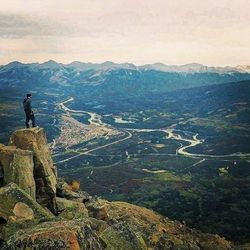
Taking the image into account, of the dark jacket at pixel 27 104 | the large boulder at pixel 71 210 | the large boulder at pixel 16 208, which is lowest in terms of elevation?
the large boulder at pixel 71 210

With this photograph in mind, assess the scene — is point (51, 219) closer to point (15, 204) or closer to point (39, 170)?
point (15, 204)

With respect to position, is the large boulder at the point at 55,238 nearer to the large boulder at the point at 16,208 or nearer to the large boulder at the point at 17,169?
the large boulder at the point at 16,208

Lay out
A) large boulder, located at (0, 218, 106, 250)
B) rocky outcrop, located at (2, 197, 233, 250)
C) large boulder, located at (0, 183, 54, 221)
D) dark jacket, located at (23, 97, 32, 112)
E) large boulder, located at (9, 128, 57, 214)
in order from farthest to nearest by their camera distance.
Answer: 1. dark jacket, located at (23, 97, 32, 112)
2. large boulder, located at (9, 128, 57, 214)
3. large boulder, located at (0, 183, 54, 221)
4. rocky outcrop, located at (2, 197, 233, 250)
5. large boulder, located at (0, 218, 106, 250)

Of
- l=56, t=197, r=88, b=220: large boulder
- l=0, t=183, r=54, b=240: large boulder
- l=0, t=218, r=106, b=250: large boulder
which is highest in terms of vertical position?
l=0, t=218, r=106, b=250: large boulder

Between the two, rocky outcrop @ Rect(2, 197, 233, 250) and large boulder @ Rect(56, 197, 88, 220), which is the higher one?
rocky outcrop @ Rect(2, 197, 233, 250)

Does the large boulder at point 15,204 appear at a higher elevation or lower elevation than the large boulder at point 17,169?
lower

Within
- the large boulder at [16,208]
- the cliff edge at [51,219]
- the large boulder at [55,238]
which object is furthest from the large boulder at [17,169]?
the large boulder at [55,238]

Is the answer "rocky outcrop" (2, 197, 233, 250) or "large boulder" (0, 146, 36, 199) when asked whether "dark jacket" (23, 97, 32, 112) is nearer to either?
"large boulder" (0, 146, 36, 199)

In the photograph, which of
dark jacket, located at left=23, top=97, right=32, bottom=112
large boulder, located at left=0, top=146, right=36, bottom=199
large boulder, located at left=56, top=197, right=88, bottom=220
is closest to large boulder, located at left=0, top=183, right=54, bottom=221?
large boulder, located at left=56, top=197, right=88, bottom=220
